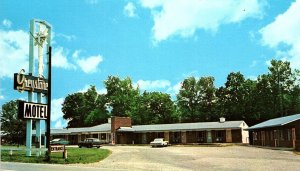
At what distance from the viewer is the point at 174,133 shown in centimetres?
6694

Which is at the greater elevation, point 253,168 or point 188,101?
point 188,101

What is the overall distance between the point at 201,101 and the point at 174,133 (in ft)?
108

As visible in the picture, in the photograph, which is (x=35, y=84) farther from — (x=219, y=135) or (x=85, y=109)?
(x=85, y=109)

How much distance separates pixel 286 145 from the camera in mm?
42688

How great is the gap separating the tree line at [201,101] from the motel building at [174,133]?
2089cm

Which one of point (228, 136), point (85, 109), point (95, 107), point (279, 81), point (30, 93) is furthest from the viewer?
point (85, 109)

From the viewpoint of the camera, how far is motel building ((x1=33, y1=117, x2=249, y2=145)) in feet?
203

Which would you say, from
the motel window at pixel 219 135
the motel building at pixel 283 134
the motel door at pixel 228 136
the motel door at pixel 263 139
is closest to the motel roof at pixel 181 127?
the motel door at pixel 228 136

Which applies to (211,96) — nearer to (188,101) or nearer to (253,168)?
(188,101)

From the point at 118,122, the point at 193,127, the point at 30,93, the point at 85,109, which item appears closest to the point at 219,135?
the point at 193,127

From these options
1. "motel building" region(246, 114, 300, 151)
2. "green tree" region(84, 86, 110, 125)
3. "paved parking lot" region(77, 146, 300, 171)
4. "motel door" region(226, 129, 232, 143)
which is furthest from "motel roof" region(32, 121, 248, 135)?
"paved parking lot" region(77, 146, 300, 171)

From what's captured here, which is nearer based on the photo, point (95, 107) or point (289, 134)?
point (289, 134)

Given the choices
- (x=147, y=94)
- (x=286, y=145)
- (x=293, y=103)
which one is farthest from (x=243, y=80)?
(x=286, y=145)

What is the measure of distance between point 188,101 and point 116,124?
34.5 meters
